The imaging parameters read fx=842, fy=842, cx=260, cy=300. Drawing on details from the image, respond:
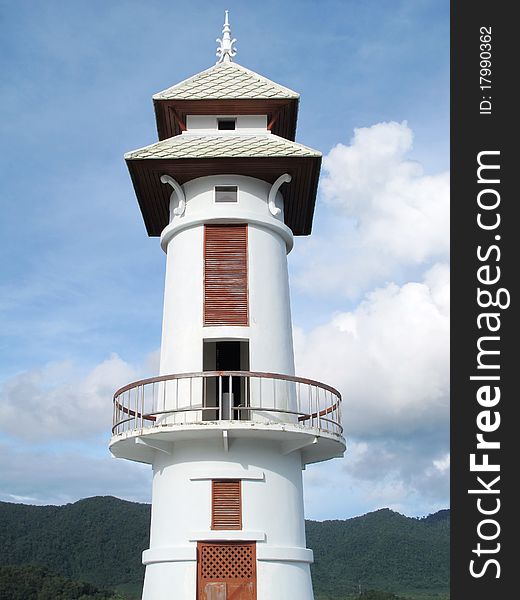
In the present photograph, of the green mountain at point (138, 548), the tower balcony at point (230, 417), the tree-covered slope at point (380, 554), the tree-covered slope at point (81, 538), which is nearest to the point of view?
the tower balcony at point (230, 417)

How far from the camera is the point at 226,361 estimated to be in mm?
21203

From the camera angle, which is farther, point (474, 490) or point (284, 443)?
point (284, 443)

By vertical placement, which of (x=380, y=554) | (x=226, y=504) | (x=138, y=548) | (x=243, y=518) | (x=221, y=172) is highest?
(x=221, y=172)

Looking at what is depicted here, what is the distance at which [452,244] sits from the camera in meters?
15.0

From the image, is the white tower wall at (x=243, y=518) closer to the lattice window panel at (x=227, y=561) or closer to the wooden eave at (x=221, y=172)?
the lattice window panel at (x=227, y=561)

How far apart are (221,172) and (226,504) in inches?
305

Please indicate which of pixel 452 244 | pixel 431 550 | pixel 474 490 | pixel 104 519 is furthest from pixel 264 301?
pixel 431 550

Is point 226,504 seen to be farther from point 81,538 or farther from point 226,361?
point 81,538

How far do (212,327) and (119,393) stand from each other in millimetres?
2494

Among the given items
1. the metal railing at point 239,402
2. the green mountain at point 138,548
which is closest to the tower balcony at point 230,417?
the metal railing at point 239,402

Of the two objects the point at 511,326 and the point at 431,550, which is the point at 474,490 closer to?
the point at 511,326

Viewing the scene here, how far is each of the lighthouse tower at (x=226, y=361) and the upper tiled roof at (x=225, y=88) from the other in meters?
0.05

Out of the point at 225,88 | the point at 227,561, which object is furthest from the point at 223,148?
the point at 227,561

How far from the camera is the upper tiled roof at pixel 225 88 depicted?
68.3 feet
